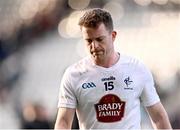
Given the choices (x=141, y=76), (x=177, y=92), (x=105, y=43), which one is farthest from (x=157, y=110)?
(x=177, y=92)

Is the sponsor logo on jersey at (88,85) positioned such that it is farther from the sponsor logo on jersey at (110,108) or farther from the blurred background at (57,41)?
the blurred background at (57,41)

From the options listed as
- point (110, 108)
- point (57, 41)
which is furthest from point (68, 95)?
point (57, 41)

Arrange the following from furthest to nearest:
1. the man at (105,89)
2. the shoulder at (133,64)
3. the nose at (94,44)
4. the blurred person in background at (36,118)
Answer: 1. the blurred person in background at (36,118)
2. the shoulder at (133,64)
3. the man at (105,89)
4. the nose at (94,44)

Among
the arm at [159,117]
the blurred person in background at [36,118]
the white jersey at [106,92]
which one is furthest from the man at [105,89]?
the blurred person in background at [36,118]

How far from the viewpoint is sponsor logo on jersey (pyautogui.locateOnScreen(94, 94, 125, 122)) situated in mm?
3732

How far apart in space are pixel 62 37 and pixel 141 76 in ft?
12.7

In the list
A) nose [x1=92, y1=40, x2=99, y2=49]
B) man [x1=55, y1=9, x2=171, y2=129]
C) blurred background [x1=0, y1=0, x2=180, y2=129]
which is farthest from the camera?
blurred background [x1=0, y1=0, x2=180, y2=129]

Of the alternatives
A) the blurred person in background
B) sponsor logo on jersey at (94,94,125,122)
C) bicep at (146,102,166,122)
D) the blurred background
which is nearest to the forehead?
sponsor logo on jersey at (94,94,125,122)

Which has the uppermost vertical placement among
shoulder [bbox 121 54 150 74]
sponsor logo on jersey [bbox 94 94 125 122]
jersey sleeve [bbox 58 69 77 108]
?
shoulder [bbox 121 54 150 74]

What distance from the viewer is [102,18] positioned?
3.65m

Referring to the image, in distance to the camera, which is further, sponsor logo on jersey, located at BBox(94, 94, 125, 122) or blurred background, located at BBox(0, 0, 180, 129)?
blurred background, located at BBox(0, 0, 180, 129)

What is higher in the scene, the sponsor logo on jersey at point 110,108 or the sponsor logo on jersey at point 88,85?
the sponsor logo on jersey at point 88,85

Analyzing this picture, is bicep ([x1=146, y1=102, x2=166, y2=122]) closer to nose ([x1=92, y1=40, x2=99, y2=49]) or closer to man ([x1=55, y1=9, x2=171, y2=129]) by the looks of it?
man ([x1=55, y1=9, x2=171, y2=129])

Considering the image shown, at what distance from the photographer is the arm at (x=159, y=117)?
3896mm
